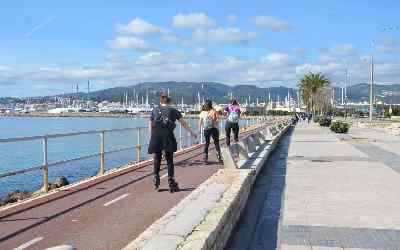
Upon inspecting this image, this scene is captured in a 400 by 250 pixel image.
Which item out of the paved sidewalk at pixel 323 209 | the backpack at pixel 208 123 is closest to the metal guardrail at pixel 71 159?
the backpack at pixel 208 123

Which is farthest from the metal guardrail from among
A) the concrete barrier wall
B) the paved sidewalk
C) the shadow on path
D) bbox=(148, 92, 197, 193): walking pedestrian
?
the paved sidewalk

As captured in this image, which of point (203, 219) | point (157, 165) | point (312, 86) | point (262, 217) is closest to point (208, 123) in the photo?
point (157, 165)

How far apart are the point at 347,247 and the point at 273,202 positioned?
3.40m

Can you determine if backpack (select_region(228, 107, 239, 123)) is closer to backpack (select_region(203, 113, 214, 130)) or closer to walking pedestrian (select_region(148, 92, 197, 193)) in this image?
backpack (select_region(203, 113, 214, 130))

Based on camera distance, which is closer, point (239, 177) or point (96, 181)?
point (239, 177)

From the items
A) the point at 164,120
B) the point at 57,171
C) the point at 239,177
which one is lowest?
the point at 57,171

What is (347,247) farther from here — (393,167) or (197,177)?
(393,167)

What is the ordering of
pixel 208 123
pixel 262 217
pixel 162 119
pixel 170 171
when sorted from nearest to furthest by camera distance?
pixel 262 217, pixel 162 119, pixel 170 171, pixel 208 123

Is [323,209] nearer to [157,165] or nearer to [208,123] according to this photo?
[157,165]

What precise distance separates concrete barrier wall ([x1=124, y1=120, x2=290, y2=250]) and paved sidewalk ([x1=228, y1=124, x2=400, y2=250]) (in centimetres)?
39

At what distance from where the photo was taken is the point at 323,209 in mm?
9727

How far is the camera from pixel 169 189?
1071cm

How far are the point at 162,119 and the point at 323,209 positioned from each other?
3.05 metres

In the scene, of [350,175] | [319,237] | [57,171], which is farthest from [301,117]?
[319,237]
